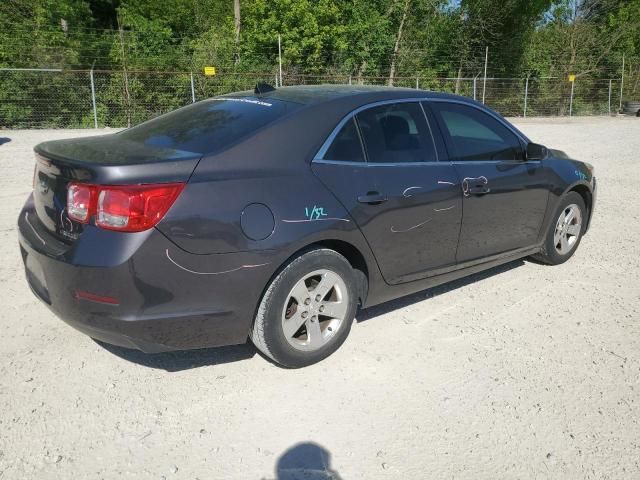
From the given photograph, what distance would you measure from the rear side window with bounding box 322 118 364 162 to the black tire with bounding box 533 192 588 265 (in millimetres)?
2399

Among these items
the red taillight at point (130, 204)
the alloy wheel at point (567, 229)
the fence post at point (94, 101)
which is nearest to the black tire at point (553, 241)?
the alloy wheel at point (567, 229)

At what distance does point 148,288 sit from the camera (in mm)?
2918

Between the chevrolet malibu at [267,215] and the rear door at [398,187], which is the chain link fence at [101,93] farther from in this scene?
the rear door at [398,187]

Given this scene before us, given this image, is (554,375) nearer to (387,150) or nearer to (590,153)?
(387,150)

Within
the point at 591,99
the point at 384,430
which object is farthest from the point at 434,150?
the point at 591,99

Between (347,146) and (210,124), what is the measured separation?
0.86m

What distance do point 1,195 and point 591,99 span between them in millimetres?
34319

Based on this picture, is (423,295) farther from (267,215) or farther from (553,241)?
(267,215)

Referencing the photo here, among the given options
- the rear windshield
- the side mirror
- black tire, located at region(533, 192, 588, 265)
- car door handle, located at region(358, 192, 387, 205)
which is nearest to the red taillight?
the rear windshield

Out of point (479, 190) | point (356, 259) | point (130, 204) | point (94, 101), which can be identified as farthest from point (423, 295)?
point (94, 101)

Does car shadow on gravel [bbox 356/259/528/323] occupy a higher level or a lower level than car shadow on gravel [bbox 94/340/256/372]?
higher

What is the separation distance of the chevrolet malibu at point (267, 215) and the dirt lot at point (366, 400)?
0.32 metres

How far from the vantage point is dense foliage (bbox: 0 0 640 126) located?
22094mm

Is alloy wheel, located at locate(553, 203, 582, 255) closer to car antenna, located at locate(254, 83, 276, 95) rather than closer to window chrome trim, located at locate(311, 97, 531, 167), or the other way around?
window chrome trim, located at locate(311, 97, 531, 167)
